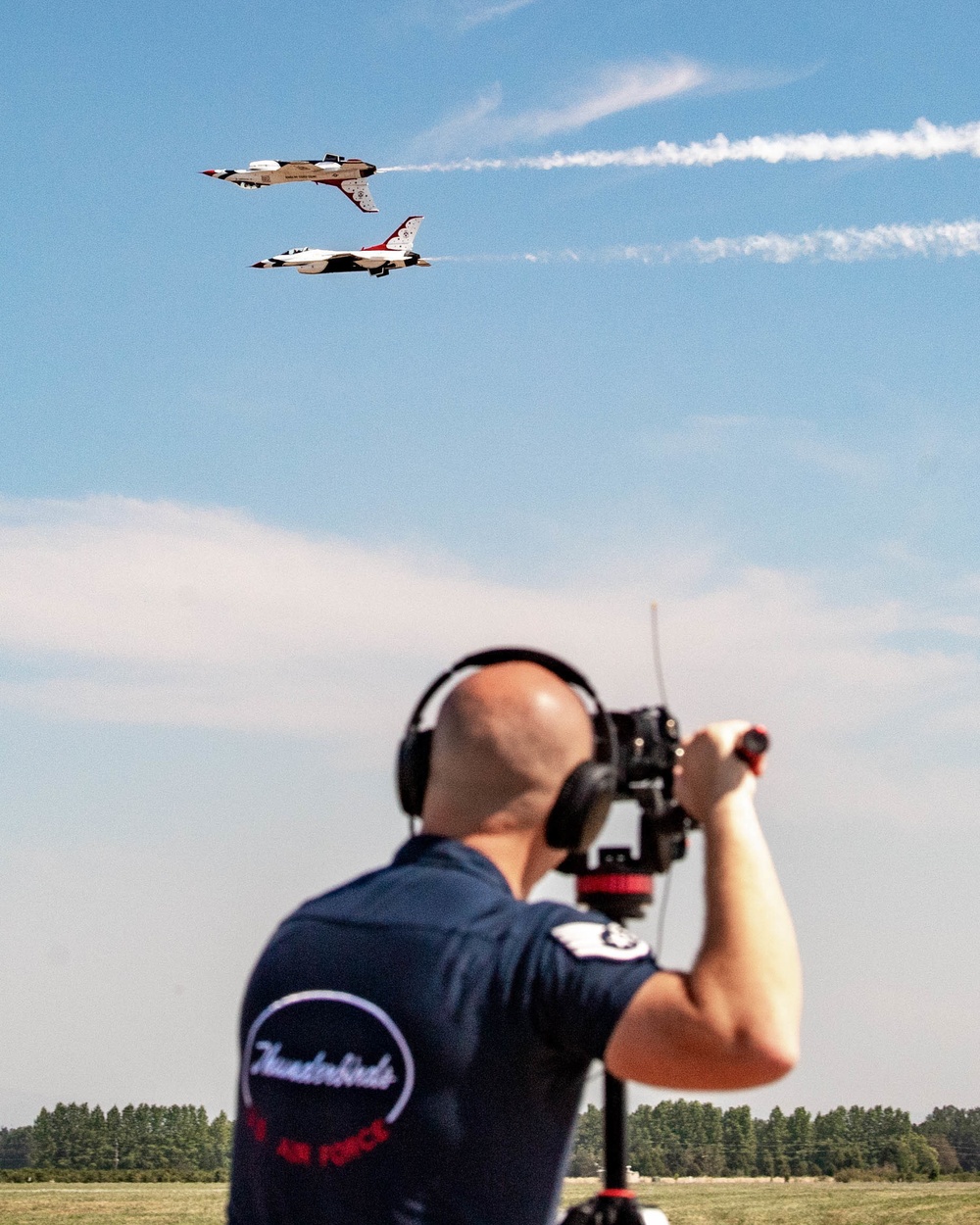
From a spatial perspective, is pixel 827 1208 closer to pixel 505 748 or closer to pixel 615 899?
pixel 615 899

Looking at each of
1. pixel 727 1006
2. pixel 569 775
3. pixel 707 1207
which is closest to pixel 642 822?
pixel 569 775

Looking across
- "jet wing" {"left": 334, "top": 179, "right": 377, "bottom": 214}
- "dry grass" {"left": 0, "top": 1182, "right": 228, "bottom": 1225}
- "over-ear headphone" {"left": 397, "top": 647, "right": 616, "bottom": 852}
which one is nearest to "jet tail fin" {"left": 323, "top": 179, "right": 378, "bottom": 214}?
"jet wing" {"left": 334, "top": 179, "right": 377, "bottom": 214}

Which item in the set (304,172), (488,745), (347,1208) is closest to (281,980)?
(347,1208)

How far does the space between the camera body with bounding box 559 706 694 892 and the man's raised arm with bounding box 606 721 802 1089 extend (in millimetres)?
789

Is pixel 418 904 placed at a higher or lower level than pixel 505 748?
lower

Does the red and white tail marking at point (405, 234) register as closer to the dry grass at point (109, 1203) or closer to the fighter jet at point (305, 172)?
the fighter jet at point (305, 172)

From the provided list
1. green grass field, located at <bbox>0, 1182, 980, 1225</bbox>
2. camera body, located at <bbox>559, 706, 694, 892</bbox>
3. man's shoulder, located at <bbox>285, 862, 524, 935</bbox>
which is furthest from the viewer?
green grass field, located at <bbox>0, 1182, 980, 1225</bbox>

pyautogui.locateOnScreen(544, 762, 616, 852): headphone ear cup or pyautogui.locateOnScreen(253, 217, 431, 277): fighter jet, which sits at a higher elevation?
pyautogui.locateOnScreen(253, 217, 431, 277): fighter jet

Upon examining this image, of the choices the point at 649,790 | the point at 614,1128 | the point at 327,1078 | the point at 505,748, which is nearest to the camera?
the point at 327,1078

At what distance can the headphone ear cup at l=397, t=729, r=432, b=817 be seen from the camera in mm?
4348

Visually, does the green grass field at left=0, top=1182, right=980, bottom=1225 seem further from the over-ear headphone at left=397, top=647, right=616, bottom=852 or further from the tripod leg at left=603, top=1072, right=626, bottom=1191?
the over-ear headphone at left=397, top=647, right=616, bottom=852

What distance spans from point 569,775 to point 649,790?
0.57m

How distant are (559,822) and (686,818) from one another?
0.65 metres

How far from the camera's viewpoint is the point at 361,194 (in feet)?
269
